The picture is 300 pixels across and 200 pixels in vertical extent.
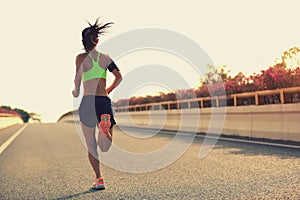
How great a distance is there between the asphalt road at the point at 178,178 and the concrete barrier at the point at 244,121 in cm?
134

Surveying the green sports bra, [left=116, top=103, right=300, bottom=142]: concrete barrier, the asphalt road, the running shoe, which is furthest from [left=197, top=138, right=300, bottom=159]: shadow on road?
the green sports bra

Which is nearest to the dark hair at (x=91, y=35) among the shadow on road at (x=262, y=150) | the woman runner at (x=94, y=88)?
the woman runner at (x=94, y=88)

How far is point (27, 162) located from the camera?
9.23m

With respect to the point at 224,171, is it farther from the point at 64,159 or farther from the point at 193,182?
the point at 64,159

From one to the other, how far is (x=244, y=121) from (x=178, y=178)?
7.16 metres

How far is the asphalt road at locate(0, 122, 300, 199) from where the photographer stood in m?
5.36

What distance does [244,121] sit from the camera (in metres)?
13.2

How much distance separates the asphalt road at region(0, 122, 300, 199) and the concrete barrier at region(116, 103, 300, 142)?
4.40 ft

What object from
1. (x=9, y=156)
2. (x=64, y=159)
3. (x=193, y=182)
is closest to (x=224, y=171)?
(x=193, y=182)

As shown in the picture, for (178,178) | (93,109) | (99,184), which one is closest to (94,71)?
(93,109)

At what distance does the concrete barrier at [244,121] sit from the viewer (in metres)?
10.8

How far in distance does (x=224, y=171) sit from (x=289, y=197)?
88.3 inches

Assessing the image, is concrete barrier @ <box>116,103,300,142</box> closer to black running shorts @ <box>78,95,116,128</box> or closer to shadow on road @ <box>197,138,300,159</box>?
shadow on road @ <box>197,138,300,159</box>

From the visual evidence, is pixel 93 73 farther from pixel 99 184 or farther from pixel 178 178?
pixel 178 178
